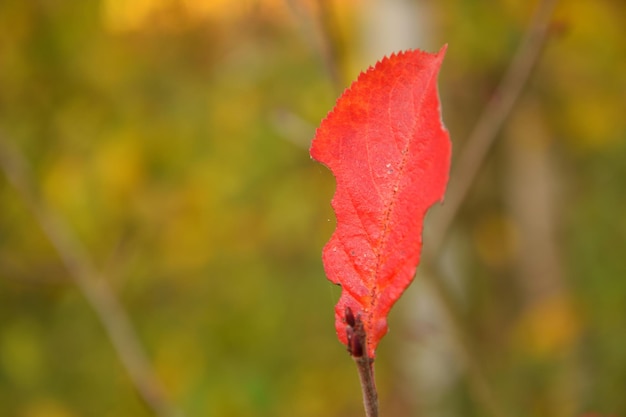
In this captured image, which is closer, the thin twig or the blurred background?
the thin twig

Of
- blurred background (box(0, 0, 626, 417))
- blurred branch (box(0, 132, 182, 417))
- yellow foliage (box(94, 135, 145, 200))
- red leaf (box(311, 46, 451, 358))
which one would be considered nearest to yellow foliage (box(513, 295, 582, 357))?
blurred background (box(0, 0, 626, 417))

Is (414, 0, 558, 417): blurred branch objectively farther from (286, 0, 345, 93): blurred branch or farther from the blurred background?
(286, 0, 345, 93): blurred branch

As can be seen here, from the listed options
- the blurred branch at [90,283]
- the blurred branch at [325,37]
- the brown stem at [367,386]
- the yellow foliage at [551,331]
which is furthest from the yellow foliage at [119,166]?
the brown stem at [367,386]

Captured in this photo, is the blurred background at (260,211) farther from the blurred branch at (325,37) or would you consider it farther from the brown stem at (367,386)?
the brown stem at (367,386)

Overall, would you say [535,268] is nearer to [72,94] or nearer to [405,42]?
[405,42]

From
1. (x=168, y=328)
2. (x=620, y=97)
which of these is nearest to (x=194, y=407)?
(x=168, y=328)

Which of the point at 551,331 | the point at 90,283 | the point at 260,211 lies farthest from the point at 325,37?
the point at 260,211
